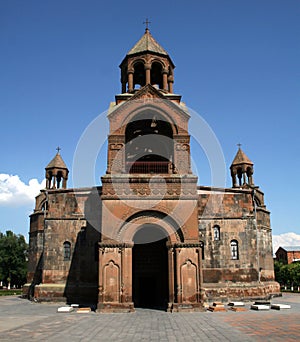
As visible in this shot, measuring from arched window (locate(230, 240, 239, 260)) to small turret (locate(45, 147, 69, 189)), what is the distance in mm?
14213

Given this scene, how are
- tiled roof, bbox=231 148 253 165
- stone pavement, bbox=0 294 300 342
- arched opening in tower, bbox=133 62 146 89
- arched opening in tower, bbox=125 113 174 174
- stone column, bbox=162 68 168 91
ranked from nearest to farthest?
1. stone pavement, bbox=0 294 300 342
2. arched opening in tower, bbox=125 113 174 174
3. stone column, bbox=162 68 168 91
4. arched opening in tower, bbox=133 62 146 89
5. tiled roof, bbox=231 148 253 165

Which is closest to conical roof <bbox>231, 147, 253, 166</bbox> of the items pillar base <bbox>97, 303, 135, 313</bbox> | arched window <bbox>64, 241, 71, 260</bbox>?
arched window <bbox>64, 241, 71, 260</bbox>

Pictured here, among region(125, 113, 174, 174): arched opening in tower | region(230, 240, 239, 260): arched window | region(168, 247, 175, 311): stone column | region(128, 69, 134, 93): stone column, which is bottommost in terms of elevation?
region(168, 247, 175, 311): stone column

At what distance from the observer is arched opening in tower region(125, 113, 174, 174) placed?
1895cm

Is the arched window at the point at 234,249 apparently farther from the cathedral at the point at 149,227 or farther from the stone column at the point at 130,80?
the stone column at the point at 130,80

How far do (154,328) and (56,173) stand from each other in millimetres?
19639

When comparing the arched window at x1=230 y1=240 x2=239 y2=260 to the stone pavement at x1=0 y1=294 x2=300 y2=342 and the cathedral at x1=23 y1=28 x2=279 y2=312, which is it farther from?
the stone pavement at x1=0 y1=294 x2=300 y2=342

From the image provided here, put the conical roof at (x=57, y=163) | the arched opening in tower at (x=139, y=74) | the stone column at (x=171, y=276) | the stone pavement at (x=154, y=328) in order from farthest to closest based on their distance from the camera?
the conical roof at (x=57, y=163) → the arched opening in tower at (x=139, y=74) → the stone column at (x=171, y=276) → the stone pavement at (x=154, y=328)

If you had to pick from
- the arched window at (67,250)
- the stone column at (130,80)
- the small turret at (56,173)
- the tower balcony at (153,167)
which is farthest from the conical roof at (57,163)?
the tower balcony at (153,167)

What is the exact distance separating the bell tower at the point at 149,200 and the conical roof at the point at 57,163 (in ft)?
33.8

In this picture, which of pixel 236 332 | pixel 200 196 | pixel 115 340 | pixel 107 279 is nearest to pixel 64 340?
pixel 115 340

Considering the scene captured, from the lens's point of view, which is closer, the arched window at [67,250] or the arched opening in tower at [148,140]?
the arched opening in tower at [148,140]

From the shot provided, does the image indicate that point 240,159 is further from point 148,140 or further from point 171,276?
point 171,276

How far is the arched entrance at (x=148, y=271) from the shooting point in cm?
1820
